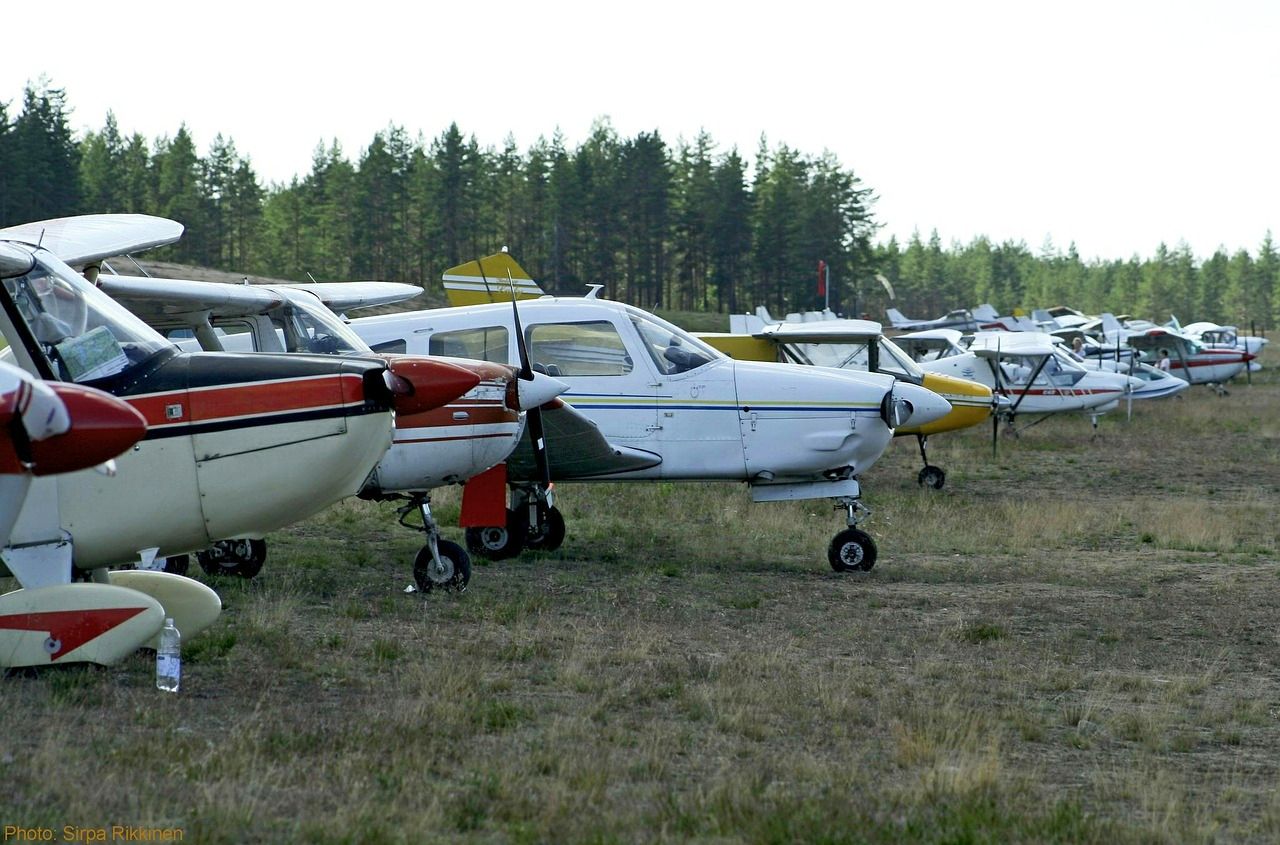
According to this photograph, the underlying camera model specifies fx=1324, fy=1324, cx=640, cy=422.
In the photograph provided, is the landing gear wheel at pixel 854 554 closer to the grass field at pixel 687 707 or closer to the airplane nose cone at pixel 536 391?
the grass field at pixel 687 707

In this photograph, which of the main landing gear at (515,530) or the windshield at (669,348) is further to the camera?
the windshield at (669,348)

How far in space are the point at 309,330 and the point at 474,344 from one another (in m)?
1.93

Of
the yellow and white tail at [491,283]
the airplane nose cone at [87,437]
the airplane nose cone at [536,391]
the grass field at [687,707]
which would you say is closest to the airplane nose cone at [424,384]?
the grass field at [687,707]

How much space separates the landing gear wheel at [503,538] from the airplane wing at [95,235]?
11.8 feet

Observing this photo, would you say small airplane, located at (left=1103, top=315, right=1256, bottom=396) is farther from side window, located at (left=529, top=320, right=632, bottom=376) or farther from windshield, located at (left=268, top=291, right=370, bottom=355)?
windshield, located at (left=268, top=291, right=370, bottom=355)

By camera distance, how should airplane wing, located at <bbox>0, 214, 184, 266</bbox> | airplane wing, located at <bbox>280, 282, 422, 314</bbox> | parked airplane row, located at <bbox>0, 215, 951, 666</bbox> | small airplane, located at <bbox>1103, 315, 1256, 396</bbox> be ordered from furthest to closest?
small airplane, located at <bbox>1103, 315, 1256, 396</bbox>
airplane wing, located at <bbox>280, 282, 422, 314</bbox>
airplane wing, located at <bbox>0, 214, 184, 266</bbox>
parked airplane row, located at <bbox>0, 215, 951, 666</bbox>

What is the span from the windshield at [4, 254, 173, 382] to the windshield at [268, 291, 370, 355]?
3416mm

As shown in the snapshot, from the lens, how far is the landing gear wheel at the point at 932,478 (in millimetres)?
19438

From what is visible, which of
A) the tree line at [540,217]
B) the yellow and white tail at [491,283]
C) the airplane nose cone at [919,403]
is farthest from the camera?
the tree line at [540,217]

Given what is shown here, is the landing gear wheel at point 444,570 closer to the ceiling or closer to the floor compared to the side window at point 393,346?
closer to the floor

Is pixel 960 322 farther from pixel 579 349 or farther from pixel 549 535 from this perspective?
pixel 579 349

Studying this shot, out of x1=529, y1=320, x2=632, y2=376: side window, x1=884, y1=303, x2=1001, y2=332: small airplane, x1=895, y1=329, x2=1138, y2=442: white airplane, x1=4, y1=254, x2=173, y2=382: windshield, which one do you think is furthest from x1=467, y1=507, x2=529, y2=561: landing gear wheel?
x1=884, y1=303, x2=1001, y2=332: small airplane

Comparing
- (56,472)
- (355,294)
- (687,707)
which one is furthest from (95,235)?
(687,707)

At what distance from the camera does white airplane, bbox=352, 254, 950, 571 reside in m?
11.7
